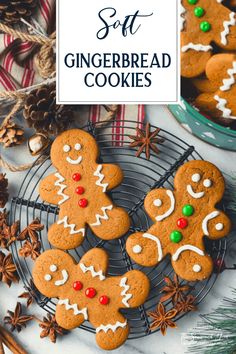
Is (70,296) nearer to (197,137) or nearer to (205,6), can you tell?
(197,137)

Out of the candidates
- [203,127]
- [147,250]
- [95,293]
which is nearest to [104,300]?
[95,293]

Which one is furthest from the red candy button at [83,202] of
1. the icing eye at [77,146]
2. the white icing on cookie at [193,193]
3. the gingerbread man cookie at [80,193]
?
the white icing on cookie at [193,193]

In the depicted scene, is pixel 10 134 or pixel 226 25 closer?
pixel 226 25

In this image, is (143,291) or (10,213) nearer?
(143,291)

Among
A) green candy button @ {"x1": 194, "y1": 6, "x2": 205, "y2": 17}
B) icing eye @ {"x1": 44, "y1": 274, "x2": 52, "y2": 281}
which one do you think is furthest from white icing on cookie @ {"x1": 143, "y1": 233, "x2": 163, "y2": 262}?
green candy button @ {"x1": 194, "y1": 6, "x2": 205, "y2": 17}

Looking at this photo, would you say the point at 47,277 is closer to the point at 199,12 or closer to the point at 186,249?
the point at 186,249

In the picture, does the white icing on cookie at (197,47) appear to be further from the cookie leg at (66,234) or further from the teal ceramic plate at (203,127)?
the cookie leg at (66,234)

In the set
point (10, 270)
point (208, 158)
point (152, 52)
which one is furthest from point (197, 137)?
point (10, 270)

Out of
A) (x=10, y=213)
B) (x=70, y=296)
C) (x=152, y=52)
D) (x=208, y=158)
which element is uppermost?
(x=152, y=52)
